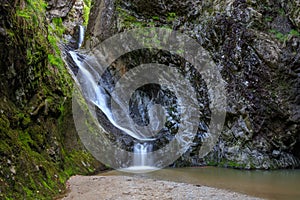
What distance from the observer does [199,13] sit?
1306cm

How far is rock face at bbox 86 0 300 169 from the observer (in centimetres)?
1144

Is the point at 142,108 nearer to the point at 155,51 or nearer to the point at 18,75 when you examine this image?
the point at 155,51

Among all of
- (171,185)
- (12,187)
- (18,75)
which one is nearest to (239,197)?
(171,185)

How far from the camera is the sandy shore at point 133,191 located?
19.0ft

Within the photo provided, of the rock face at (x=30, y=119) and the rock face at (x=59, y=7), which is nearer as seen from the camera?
the rock face at (x=30, y=119)

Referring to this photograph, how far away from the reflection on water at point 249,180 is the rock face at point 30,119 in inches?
73.3

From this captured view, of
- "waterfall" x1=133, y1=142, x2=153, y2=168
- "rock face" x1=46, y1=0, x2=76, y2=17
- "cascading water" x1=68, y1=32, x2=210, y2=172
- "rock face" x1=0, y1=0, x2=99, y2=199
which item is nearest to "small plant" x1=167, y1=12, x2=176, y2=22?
"cascading water" x1=68, y1=32, x2=210, y2=172

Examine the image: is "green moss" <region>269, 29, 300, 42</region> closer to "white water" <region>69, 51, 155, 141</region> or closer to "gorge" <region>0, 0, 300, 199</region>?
"gorge" <region>0, 0, 300, 199</region>

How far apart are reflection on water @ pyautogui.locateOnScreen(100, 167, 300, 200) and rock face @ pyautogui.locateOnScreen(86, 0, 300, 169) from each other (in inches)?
45.8

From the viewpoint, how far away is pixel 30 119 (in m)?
6.29

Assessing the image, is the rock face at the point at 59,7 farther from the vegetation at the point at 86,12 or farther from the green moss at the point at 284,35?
the green moss at the point at 284,35

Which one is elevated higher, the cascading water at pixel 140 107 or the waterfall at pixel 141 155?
the cascading water at pixel 140 107

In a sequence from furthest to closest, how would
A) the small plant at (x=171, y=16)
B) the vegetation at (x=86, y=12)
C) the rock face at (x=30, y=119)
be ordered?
the vegetation at (x=86, y=12)
the small plant at (x=171, y=16)
the rock face at (x=30, y=119)

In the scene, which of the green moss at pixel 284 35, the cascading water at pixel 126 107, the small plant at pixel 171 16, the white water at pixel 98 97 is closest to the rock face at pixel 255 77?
the green moss at pixel 284 35
